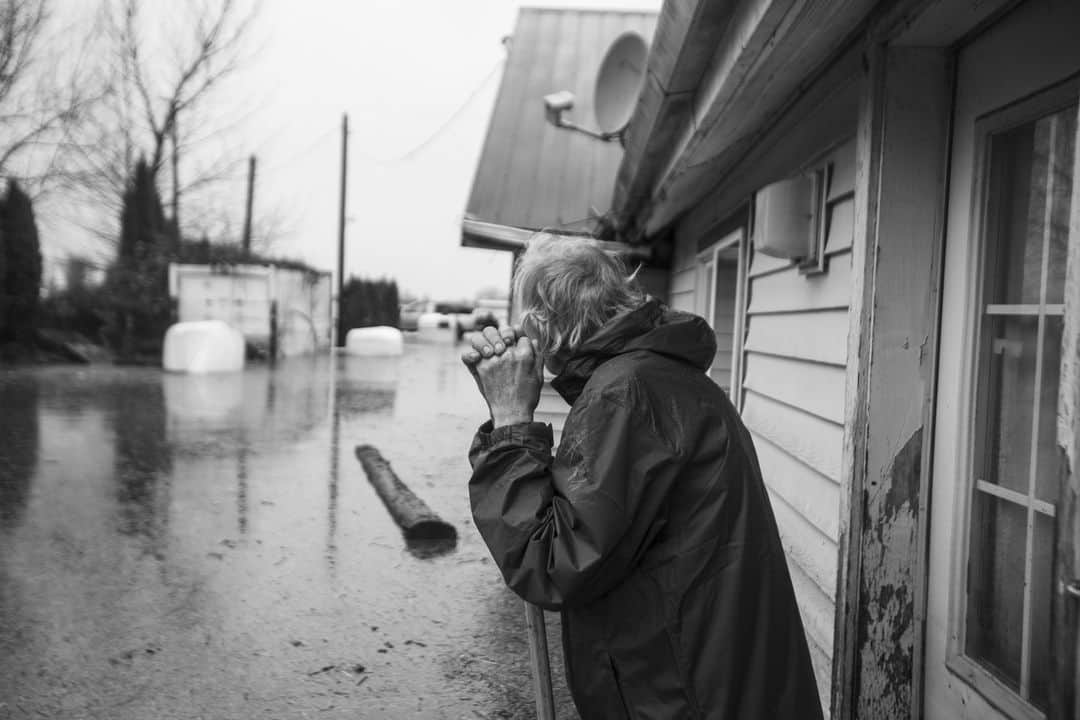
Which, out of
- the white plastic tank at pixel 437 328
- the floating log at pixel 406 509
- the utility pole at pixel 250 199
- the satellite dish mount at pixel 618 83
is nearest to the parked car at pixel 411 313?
the white plastic tank at pixel 437 328

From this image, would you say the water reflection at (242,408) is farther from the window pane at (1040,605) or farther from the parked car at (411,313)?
the parked car at (411,313)

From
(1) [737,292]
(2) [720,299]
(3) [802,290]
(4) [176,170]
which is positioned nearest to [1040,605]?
(3) [802,290]

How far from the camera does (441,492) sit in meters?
8.66

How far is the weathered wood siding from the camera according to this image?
3250 mm

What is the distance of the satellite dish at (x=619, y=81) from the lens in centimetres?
822

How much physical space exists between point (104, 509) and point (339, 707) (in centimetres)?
433

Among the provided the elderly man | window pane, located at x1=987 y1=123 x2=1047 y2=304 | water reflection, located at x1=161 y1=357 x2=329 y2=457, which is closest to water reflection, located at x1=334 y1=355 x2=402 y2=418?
water reflection, located at x1=161 y1=357 x2=329 y2=457

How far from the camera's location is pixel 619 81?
8336 millimetres

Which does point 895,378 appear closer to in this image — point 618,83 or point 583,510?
point 583,510

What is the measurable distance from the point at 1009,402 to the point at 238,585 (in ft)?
14.9

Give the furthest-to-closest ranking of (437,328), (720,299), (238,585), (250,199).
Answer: (437,328) → (250,199) → (720,299) → (238,585)

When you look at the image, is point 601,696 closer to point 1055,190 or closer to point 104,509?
point 1055,190

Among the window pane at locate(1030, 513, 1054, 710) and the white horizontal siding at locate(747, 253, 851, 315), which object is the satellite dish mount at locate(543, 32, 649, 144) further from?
the window pane at locate(1030, 513, 1054, 710)

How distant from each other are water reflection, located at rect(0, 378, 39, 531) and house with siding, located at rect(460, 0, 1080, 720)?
5.91 m
